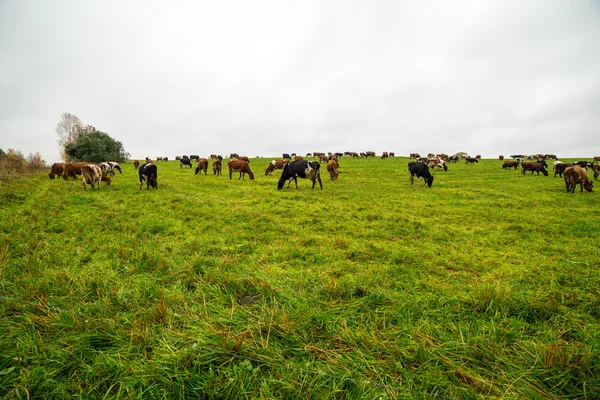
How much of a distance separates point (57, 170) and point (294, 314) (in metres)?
29.7

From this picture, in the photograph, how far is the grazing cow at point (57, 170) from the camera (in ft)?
73.5

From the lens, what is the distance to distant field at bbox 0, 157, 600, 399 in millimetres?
2396

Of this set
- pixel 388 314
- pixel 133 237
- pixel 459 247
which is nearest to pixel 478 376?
pixel 388 314

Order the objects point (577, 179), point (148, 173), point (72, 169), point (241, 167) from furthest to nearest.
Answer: point (241, 167), point (72, 169), point (577, 179), point (148, 173)

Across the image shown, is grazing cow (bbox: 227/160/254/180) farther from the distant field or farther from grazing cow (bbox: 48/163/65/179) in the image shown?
the distant field

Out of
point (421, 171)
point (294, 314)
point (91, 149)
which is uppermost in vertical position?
point (91, 149)

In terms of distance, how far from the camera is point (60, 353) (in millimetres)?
2629

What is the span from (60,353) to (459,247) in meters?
7.66

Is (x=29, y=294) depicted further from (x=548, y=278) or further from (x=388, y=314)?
(x=548, y=278)

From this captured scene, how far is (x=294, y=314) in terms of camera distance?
11.1ft

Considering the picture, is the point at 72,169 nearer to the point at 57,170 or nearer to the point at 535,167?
the point at 57,170

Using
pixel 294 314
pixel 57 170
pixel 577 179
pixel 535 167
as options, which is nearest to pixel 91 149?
pixel 57 170

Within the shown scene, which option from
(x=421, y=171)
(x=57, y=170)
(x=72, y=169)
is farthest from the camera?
(x=57, y=170)

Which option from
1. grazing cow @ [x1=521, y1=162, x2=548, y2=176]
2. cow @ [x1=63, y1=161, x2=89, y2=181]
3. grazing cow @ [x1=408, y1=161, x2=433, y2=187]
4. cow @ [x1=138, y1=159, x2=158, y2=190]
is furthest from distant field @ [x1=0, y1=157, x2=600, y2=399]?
grazing cow @ [x1=521, y1=162, x2=548, y2=176]
